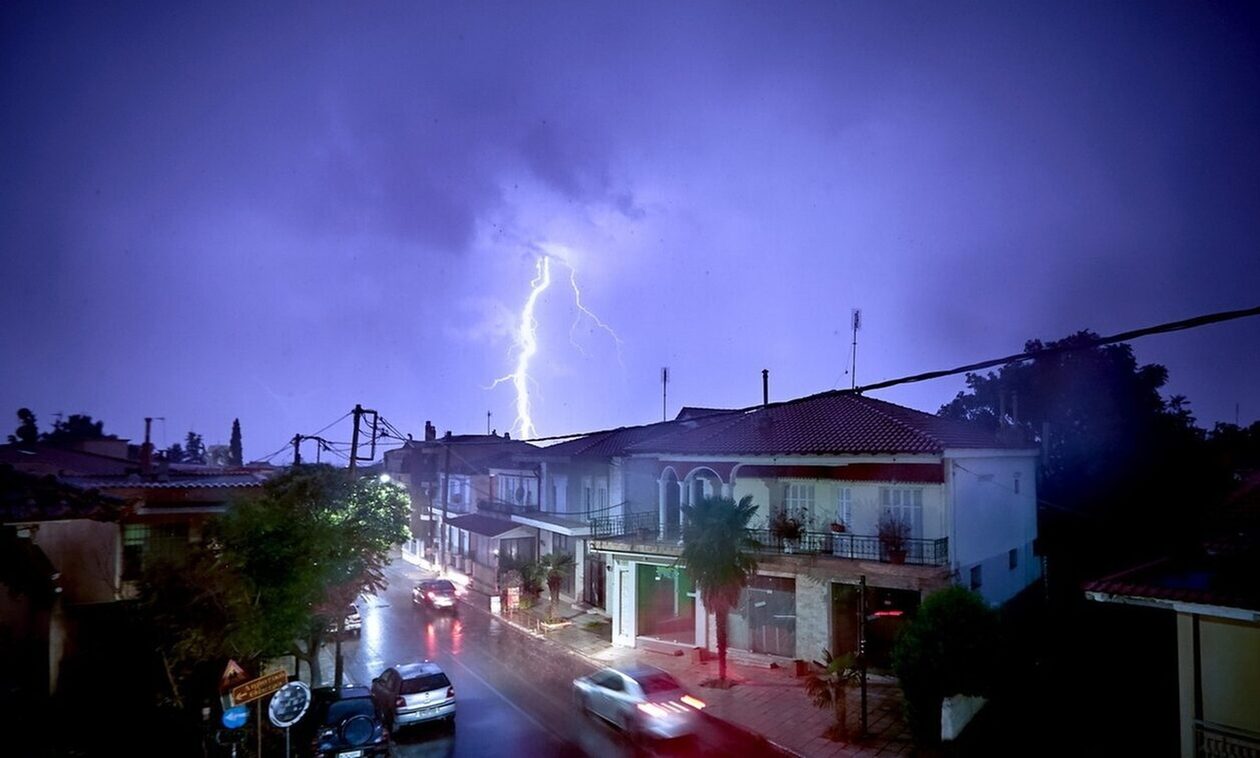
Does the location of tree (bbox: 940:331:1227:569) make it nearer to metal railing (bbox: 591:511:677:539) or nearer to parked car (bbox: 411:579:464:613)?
metal railing (bbox: 591:511:677:539)

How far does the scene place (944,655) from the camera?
14758 millimetres

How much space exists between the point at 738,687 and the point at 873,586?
530 cm

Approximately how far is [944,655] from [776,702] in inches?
224

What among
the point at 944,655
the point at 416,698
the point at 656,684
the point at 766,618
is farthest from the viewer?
the point at 766,618

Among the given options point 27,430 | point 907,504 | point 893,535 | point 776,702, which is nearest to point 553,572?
point 776,702

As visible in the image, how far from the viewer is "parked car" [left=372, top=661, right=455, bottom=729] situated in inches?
651

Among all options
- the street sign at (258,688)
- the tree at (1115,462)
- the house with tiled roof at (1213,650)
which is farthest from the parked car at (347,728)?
the tree at (1115,462)

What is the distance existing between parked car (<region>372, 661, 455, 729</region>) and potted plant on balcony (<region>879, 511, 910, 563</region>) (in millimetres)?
13441

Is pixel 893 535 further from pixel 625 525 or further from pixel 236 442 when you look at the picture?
pixel 236 442

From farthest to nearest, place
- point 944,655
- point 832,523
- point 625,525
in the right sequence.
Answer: point 625,525 → point 832,523 → point 944,655

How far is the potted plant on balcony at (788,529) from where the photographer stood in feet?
70.9

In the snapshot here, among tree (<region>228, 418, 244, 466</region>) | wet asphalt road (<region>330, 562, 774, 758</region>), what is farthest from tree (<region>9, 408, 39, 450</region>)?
wet asphalt road (<region>330, 562, 774, 758</region>)

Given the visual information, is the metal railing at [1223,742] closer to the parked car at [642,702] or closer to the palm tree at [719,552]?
the parked car at [642,702]

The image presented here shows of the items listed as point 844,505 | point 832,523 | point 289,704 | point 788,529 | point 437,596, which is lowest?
point 437,596
